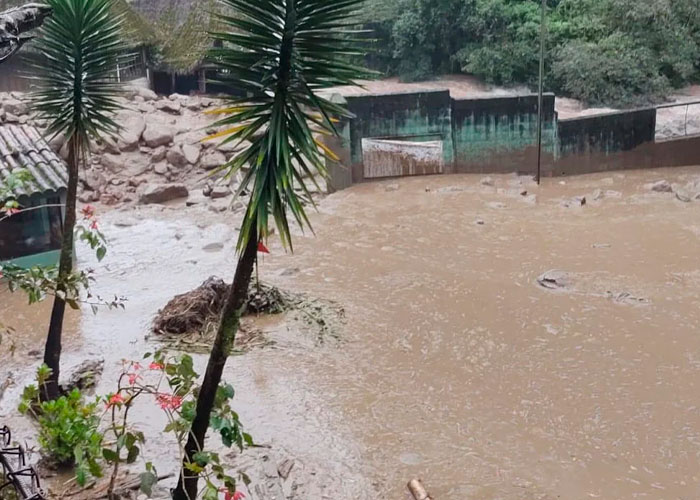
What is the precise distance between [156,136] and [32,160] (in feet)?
21.9

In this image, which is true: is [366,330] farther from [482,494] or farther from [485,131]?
[485,131]

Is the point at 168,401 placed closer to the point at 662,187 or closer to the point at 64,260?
the point at 64,260

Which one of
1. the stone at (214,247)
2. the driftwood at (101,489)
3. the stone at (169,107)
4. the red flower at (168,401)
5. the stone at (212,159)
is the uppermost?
the stone at (169,107)

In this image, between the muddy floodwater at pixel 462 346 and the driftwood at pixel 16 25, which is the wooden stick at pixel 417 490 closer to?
the muddy floodwater at pixel 462 346

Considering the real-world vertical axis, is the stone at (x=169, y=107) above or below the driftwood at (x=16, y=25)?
below

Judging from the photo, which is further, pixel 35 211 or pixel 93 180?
pixel 93 180

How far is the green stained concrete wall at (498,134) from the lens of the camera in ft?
57.5

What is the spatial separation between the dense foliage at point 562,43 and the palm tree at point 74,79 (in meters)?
13.2

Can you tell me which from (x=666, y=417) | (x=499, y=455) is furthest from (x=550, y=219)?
(x=499, y=455)

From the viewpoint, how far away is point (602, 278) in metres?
10.2

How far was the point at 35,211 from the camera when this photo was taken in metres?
10.4

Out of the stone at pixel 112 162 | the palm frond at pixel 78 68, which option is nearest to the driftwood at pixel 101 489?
the palm frond at pixel 78 68

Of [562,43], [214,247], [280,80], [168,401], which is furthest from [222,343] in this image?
[562,43]

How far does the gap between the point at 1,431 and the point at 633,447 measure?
4.96 metres
